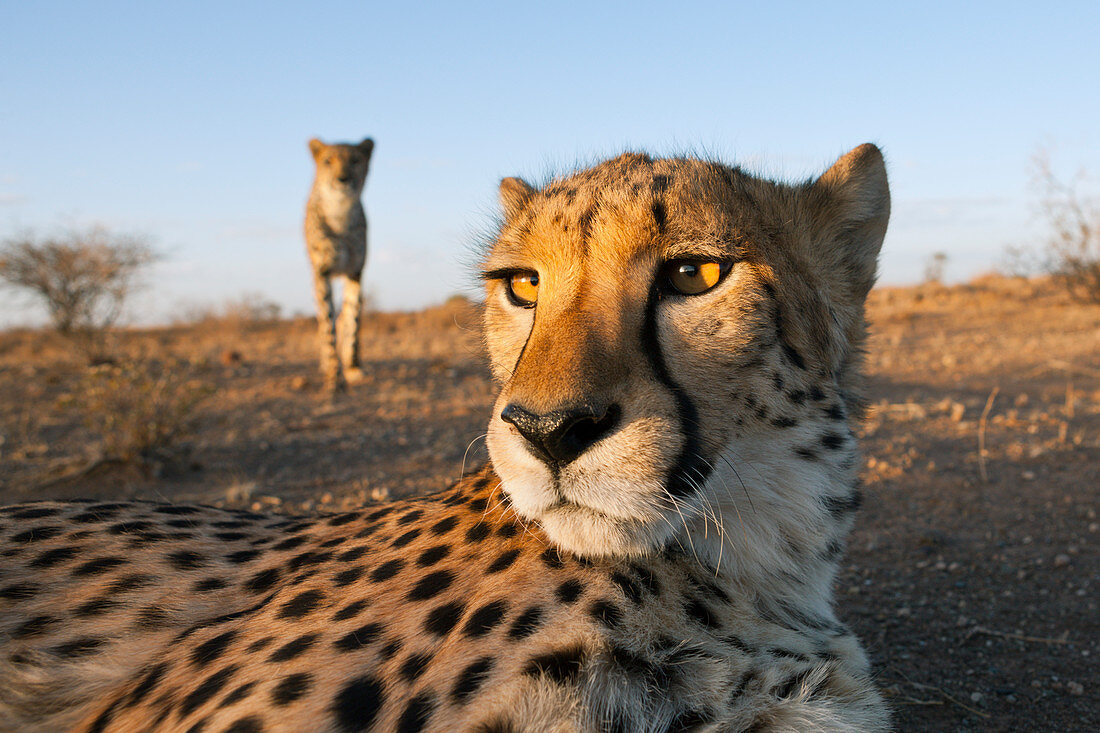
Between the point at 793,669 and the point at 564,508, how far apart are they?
21.8 inches

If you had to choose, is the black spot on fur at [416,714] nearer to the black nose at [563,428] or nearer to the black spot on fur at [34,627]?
the black nose at [563,428]

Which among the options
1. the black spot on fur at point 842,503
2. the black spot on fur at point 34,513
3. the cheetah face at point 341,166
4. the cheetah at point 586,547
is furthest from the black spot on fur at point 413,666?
the cheetah face at point 341,166

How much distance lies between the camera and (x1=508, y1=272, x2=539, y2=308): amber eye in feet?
5.48

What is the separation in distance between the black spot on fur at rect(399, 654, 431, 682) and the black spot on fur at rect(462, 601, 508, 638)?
0.08 m

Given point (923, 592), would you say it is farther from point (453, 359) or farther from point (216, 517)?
point (453, 359)

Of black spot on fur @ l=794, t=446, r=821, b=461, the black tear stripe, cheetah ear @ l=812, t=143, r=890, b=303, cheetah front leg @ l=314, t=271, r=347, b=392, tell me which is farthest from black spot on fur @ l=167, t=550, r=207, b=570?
cheetah front leg @ l=314, t=271, r=347, b=392

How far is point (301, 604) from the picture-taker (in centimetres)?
147

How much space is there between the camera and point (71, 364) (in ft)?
35.4

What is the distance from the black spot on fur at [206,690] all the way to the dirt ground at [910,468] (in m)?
1.11

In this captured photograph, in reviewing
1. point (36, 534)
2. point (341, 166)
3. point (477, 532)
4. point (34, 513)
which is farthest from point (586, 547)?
point (341, 166)

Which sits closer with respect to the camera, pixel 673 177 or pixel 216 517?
pixel 673 177

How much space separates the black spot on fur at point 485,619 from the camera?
1259 mm

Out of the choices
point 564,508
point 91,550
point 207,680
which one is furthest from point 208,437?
point 564,508

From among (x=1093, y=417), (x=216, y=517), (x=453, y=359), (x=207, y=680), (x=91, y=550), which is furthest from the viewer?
(x=453, y=359)
